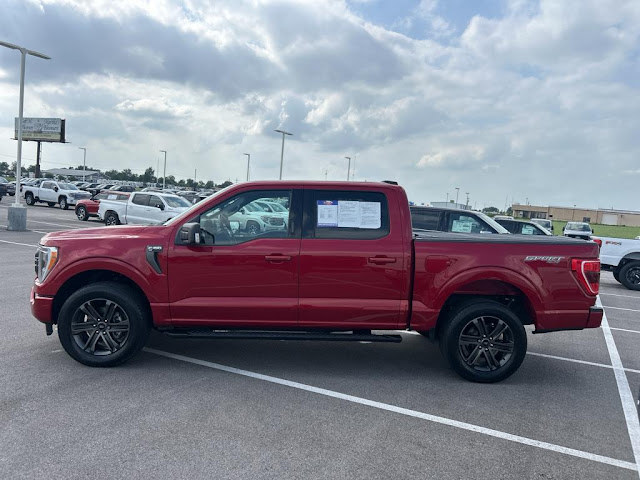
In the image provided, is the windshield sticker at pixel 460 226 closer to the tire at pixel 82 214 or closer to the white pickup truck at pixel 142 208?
the white pickup truck at pixel 142 208

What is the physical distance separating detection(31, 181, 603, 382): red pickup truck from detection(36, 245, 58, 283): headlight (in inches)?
0.5

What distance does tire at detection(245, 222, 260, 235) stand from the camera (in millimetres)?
5256

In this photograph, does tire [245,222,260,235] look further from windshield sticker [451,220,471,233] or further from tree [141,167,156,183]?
tree [141,167,156,183]

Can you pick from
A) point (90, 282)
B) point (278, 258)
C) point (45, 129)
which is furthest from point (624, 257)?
point (45, 129)

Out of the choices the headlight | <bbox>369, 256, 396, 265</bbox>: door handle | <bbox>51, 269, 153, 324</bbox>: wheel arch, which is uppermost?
<bbox>369, 256, 396, 265</bbox>: door handle

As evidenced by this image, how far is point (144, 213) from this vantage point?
21266mm

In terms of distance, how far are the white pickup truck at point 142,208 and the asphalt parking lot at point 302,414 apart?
1501 cm

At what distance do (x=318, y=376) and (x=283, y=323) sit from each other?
2.08 feet

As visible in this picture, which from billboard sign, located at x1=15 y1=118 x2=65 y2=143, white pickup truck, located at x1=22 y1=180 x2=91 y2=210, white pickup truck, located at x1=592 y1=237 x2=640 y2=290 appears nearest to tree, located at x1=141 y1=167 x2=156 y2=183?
billboard sign, located at x1=15 y1=118 x2=65 y2=143

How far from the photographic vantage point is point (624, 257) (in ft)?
45.4

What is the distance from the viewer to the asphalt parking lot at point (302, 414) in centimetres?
354

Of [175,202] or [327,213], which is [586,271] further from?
[175,202]

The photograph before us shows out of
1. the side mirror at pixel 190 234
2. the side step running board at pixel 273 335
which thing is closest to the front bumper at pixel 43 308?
the side step running board at pixel 273 335

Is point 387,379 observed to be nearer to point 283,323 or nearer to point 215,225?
point 283,323
